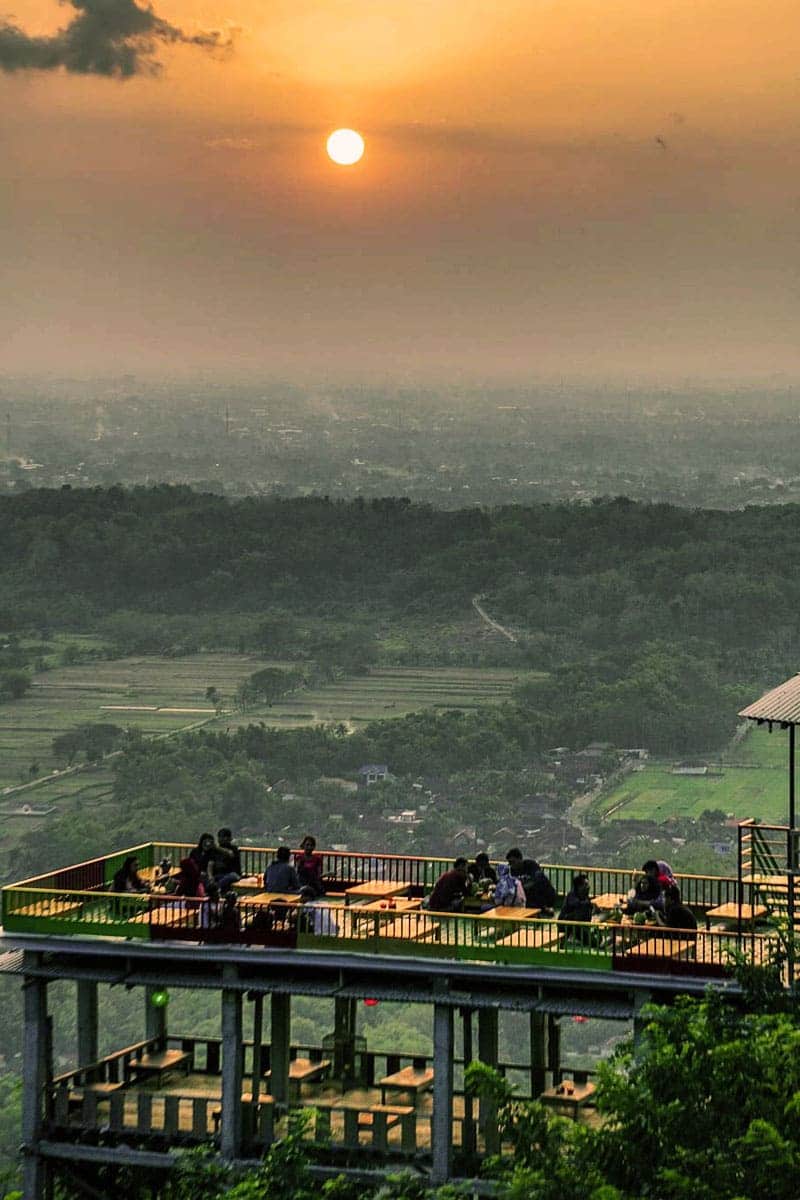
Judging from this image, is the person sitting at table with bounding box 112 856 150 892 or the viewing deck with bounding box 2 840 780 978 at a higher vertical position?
the person sitting at table with bounding box 112 856 150 892

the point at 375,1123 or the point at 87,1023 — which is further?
the point at 87,1023

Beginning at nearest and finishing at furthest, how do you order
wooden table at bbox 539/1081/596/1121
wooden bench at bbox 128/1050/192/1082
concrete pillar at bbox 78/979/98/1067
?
wooden table at bbox 539/1081/596/1121, wooden bench at bbox 128/1050/192/1082, concrete pillar at bbox 78/979/98/1067

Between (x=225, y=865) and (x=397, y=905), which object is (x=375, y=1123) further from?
(x=225, y=865)

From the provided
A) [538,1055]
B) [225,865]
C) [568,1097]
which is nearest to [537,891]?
[538,1055]

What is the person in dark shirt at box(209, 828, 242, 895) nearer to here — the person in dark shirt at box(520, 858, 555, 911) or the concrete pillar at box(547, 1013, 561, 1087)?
the person in dark shirt at box(520, 858, 555, 911)

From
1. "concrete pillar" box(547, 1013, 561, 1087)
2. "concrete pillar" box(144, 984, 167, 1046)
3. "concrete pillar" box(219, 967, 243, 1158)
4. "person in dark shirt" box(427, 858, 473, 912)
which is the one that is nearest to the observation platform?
"concrete pillar" box(219, 967, 243, 1158)

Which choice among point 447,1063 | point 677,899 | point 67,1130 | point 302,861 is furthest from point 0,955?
point 677,899
